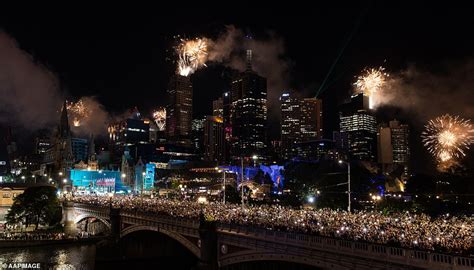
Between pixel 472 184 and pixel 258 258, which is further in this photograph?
pixel 472 184

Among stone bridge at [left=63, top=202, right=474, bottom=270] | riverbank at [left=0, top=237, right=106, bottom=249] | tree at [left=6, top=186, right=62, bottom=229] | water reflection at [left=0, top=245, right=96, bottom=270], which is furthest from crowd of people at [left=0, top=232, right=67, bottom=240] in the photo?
stone bridge at [left=63, top=202, right=474, bottom=270]

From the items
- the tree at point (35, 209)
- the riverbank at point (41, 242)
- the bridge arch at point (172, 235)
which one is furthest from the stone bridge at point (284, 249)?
the tree at point (35, 209)

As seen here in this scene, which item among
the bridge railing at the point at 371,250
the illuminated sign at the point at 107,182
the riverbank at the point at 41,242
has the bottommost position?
the riverbank at the point at 41,242

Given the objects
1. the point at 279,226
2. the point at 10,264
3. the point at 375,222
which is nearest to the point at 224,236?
the point at 279,226

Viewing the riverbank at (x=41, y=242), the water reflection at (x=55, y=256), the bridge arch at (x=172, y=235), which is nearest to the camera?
the bridge arch at (x=172, y=235)

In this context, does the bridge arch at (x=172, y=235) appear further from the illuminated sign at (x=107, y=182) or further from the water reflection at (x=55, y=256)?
the illuminated sign at (x=107, y=182)

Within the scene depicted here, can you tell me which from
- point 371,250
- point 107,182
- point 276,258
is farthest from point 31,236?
point 107,182

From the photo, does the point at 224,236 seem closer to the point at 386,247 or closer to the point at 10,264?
the point at 386,247
